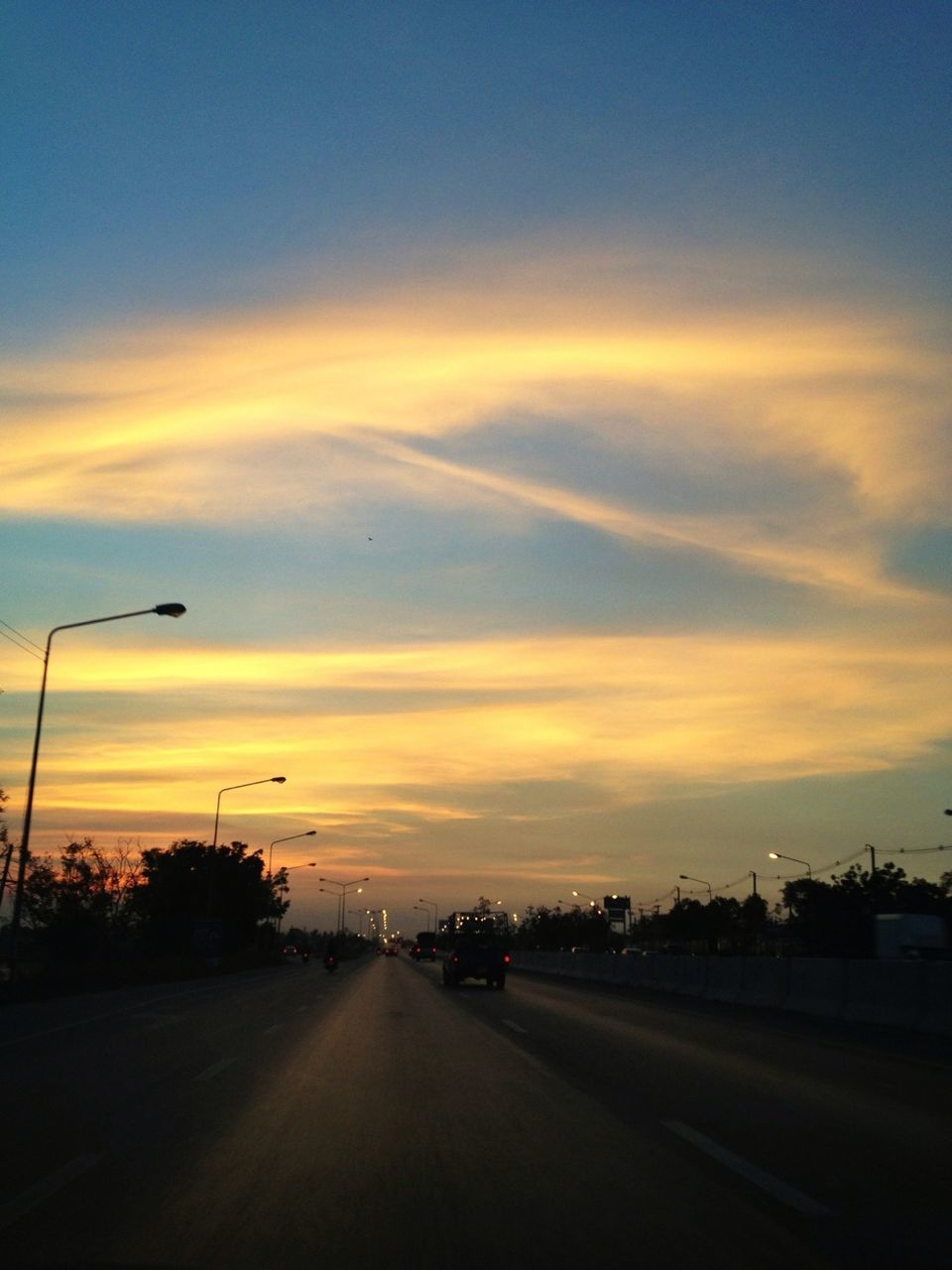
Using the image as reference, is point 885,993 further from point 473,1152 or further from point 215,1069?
point 473,1152

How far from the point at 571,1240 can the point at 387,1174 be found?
2.30 m

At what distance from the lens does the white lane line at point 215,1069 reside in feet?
51.0

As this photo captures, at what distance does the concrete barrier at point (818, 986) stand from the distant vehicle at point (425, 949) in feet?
316

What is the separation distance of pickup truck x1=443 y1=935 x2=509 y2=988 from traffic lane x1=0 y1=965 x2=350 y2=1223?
1368cm

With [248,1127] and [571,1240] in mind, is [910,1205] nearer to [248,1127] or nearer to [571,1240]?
[571,1240]

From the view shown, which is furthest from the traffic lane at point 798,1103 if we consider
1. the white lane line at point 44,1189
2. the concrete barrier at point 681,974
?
the concrete barrier at point 681,974

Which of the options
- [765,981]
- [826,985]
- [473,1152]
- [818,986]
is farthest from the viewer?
[765,981]

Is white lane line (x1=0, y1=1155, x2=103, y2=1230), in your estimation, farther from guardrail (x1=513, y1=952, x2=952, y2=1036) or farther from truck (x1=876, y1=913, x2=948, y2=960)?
truck (x1=876, y1=913, x2=948, y2=960)

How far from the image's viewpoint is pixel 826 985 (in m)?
27.9

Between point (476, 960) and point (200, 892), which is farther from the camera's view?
point (200, 892)

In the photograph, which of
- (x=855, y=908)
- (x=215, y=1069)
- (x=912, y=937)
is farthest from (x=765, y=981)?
(x=855, y=908)

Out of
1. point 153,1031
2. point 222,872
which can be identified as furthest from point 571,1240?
point 222,872

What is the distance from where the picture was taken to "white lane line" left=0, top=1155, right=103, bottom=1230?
8055mm

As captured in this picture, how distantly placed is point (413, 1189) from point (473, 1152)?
1570 mm
